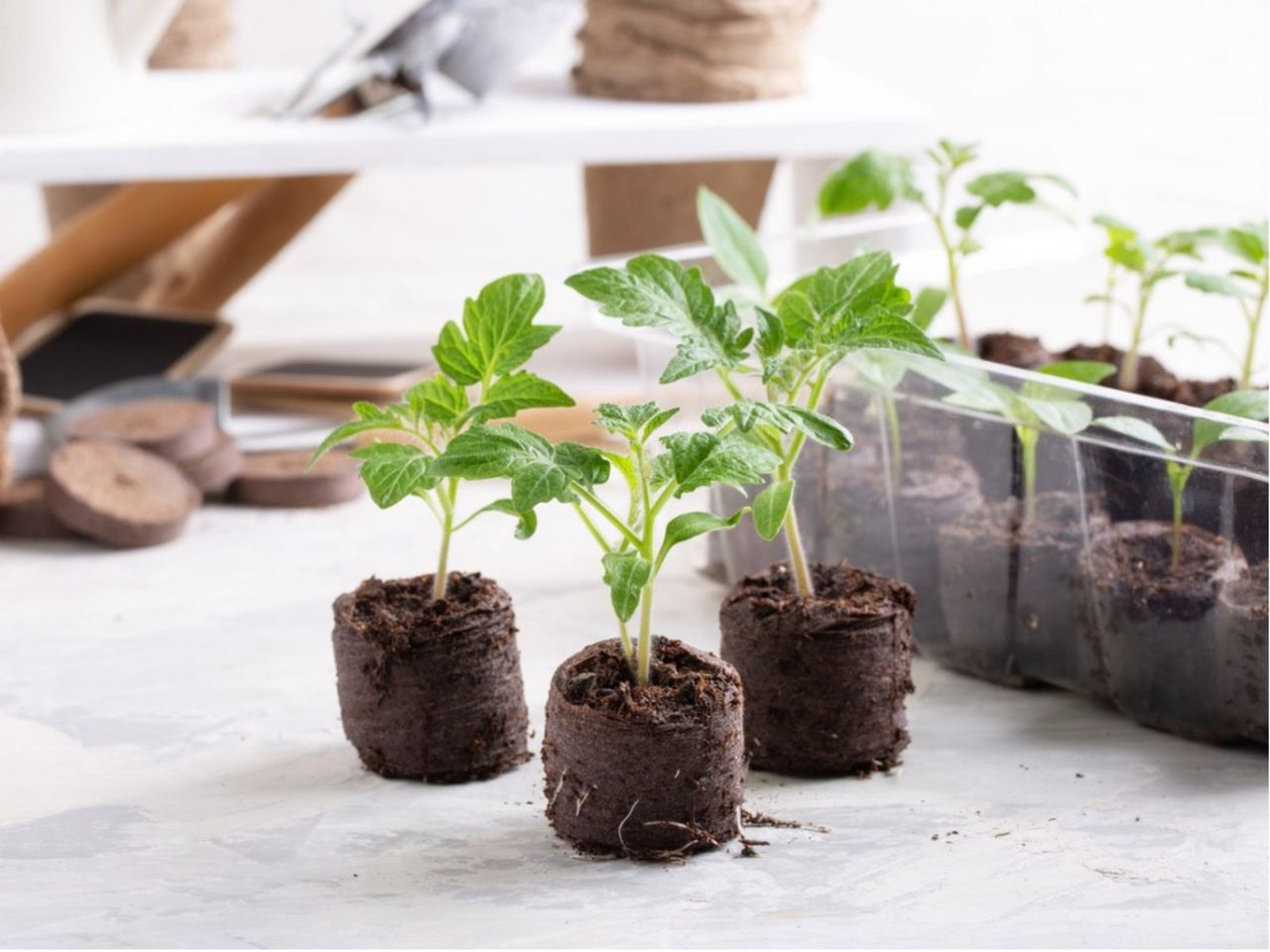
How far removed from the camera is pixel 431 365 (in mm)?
1698

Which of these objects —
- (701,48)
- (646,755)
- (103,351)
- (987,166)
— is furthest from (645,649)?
(987,166)

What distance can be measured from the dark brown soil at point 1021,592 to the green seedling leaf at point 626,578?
0.33m

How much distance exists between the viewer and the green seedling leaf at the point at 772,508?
2.64 ft

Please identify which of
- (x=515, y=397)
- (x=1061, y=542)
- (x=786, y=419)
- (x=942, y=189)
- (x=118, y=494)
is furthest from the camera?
(x=118, y=494)

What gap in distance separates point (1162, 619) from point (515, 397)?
0.39 metres

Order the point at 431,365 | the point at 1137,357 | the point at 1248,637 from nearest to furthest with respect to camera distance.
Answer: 1. the point at 1248,637
2. the point at 1137,357
3. the point at 431,365

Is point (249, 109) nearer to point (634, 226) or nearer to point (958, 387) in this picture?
point (634, 226)

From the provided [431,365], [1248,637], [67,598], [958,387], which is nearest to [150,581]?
[67,598]

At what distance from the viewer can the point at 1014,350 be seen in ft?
3.99

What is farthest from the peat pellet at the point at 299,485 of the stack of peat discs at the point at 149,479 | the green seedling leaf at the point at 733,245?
the green seedling leaf at the point at 733,245

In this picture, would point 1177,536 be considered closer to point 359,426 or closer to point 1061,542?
point 1061,542

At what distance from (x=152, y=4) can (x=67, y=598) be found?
583 mm

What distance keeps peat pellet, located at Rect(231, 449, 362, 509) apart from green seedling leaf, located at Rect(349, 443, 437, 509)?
0.61m

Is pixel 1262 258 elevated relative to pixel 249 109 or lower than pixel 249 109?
lower
